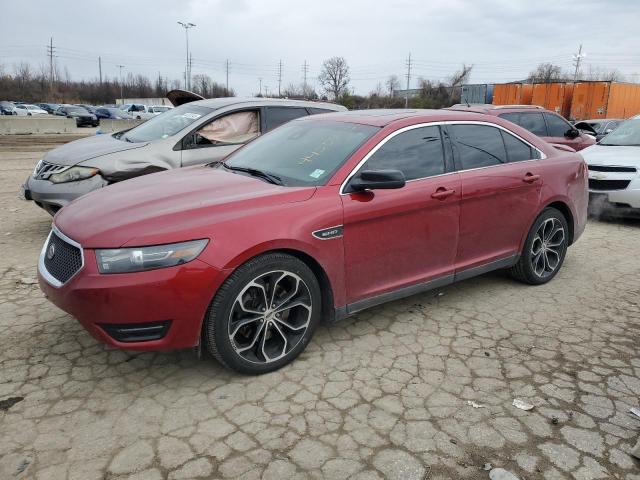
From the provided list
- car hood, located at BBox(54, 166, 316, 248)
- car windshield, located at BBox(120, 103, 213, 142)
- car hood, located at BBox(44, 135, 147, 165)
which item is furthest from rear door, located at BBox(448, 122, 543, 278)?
car hood, located at BBox(44, 135, 147, 165)

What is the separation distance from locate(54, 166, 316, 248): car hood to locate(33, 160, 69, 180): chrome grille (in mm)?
2396

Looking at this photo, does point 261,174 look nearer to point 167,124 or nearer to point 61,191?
point 61,191

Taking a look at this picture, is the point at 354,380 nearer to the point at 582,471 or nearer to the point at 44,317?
the point at 582,471

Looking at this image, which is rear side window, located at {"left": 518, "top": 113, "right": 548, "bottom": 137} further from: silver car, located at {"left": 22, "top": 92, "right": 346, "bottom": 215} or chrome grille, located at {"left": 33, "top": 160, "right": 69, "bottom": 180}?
chrome grille, located at {"left": 33, "top": 160, "right": 69, "bottom": 180}

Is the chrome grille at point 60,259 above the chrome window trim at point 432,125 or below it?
below

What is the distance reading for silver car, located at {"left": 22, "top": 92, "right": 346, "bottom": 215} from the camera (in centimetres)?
562

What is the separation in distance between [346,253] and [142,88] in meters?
102

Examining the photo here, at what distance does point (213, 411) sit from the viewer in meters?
2.89

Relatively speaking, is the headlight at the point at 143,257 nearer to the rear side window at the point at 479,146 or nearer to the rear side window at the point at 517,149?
the rear side window at the point at 479,146

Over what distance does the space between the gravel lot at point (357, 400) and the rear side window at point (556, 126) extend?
6.14 metres

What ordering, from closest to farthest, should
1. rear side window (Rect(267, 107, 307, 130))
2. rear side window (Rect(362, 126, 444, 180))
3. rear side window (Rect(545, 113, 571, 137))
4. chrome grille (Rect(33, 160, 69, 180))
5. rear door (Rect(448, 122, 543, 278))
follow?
rear side window (Rect(362, 126, 444, 180)), rear door (Rect(448, 122, 543, 278)), chrome grille (Rect(33, 160, 69, 180)), rear side window (Rect(267, 107, 307, 130)), rear side window (Rect(545, 113, 571, 137))

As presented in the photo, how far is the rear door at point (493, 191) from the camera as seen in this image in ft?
13.6

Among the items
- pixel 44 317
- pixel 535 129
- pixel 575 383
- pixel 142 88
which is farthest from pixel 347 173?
pixel 142 88

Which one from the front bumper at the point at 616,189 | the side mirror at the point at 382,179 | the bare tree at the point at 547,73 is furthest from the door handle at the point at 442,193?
the bare tree at the point at 547,73
